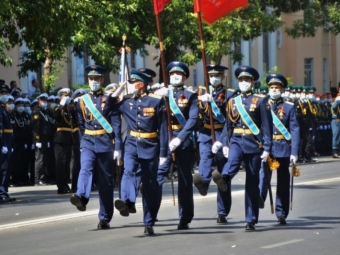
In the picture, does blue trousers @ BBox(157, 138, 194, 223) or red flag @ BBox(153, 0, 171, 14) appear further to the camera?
red flag @ BBox(153, 0, 171, 14)

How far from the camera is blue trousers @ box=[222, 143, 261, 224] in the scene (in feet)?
45.2

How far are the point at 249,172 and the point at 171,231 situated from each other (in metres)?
1.17

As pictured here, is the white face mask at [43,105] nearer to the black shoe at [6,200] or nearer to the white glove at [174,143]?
the black shoe at [6,200]

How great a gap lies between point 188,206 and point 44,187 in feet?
28.9

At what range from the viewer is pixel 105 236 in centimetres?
1348

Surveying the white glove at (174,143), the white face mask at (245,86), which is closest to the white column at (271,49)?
the white face mask at (245,86)

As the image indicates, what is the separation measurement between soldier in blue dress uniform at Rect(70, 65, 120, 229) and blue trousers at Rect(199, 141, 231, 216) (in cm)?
142

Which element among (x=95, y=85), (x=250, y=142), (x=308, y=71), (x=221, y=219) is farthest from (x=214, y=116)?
(x=308, y=71)

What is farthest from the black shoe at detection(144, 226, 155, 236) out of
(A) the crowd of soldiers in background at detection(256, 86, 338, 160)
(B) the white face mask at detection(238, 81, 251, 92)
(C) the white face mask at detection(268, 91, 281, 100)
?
(A) the crowd of soldiers in background at detection(256, 86, 338, 160)

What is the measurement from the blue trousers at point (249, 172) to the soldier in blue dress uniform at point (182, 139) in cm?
49

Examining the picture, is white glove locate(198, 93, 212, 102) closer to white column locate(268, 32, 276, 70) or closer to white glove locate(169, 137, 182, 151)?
white glove locate(169, 137, 182, 151)

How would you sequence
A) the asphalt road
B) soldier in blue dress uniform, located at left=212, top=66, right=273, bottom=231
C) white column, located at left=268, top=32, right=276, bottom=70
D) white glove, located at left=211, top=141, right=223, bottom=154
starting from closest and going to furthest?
the asphalt road → soldier in blue dress uniform, located at left=212, top=66, right=273, bottom=231 → white glove, located at left=211, top=141, right=223, bottom=154 → white column, located at left=268, top=32, right=276, bottom=70

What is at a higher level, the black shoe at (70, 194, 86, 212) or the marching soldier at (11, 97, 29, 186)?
the marching soldier at (11, 97, 29, 186)

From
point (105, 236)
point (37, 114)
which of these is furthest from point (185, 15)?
point (105, 236)
